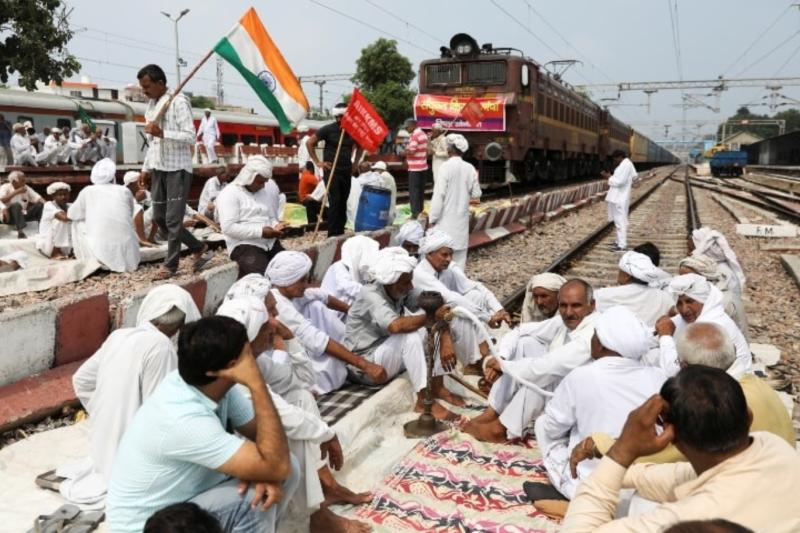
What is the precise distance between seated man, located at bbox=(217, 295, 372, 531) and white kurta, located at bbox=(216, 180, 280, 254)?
2315mm

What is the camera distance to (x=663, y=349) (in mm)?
3643

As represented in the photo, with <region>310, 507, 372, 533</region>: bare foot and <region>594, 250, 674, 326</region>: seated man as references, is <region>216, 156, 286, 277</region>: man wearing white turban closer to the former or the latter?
<region>594, 250, 674, 326</region>: seated man

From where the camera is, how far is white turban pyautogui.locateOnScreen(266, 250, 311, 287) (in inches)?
161

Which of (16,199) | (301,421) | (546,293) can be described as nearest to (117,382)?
(301,421)

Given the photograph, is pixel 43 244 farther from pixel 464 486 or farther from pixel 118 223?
pixel 464 486

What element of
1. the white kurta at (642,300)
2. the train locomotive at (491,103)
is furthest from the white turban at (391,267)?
the train locomotive at (491,103)

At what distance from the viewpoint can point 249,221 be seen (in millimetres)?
5668

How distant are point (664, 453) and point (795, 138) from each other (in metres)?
41.1

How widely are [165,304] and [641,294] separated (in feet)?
9.86

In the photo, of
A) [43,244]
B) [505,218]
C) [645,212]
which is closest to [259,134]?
[645,212]

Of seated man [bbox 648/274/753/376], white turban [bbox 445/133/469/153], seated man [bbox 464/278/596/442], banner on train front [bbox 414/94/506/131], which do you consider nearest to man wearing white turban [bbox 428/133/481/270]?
white turban [bbox 445/133/469/153]

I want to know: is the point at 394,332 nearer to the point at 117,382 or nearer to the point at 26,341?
the point at 117,382

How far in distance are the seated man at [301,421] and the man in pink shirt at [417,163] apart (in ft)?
23.6

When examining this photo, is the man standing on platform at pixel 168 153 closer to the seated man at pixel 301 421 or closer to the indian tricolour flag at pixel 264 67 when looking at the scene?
the indian tricolour flag at pixel 264 67
